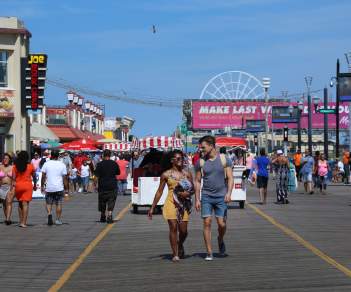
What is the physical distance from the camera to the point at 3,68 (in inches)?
1829

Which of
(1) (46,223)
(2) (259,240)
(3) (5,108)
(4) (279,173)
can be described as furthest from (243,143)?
(2) (259,240)

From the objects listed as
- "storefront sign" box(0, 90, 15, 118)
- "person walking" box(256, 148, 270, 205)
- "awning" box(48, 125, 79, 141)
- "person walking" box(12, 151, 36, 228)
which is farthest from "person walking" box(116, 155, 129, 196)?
"awning" box(48, 125, 79, 141)

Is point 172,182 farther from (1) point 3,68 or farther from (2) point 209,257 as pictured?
(1) point 3,68

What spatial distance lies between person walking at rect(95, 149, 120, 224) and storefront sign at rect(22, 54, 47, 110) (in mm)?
25674

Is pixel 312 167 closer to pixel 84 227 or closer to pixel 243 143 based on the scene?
pixel 84 227

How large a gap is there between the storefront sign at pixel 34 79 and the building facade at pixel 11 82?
52 centimetres

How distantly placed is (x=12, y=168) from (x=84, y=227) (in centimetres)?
233

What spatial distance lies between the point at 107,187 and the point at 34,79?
2608 centimetres

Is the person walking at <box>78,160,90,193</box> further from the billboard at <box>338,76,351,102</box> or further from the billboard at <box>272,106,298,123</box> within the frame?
the billboard at <box>272,106,298,123</box>

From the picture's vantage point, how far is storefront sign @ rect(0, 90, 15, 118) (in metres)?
46.2

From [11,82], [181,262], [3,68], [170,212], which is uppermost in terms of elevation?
[3,68]

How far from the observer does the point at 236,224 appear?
1942 cm

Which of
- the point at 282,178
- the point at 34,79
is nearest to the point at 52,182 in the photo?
the point at 282,178

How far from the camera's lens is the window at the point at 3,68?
46.2 m
